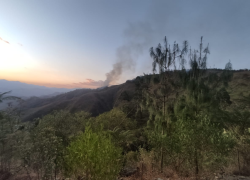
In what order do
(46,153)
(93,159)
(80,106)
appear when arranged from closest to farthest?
(93,159) < (46,153) < (80,106)

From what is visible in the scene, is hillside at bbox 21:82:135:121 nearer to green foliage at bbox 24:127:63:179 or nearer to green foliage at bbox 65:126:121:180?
green foliage at bbox 24:127:63:179

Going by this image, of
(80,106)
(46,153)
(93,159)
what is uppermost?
(93,159)

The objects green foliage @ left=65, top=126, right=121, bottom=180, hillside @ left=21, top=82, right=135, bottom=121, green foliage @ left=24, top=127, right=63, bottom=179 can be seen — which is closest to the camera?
green foliage @ left=65, top=126, right=121, bottom=180

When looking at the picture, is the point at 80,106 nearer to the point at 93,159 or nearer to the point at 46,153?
the point at 46,153

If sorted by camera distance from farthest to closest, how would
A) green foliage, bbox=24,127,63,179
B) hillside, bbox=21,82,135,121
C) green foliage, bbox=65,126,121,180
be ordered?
hillside, bbox=21,82,135,121 < green foliage, bbox=24,127,63,179 < green foliage, bbox=65,126,121,180

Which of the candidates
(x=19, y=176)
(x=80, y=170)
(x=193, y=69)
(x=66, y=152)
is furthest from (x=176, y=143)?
(x=19, y=176)

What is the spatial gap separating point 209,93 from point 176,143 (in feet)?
12.9

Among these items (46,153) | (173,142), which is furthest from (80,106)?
(173,142)

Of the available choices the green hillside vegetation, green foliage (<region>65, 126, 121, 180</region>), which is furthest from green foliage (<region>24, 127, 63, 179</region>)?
green foliage (<region>65, 126, 121, 180</region>)

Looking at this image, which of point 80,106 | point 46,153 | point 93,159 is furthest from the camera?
point 80,106

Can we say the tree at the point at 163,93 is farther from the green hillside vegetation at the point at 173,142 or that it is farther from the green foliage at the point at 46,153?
the green foliage at the point at 46,153

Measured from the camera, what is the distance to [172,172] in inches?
438

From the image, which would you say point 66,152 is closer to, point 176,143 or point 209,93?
point 176,143

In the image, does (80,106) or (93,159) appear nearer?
(93,159)
